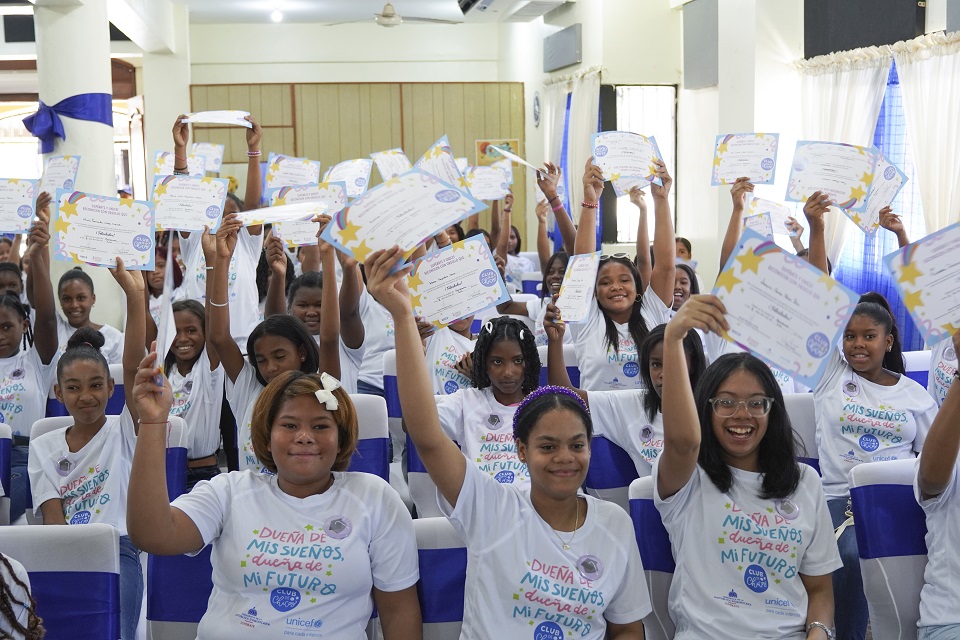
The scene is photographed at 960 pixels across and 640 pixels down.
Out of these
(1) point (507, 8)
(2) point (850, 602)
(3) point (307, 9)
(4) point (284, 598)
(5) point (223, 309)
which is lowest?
(2) point (850, 602)

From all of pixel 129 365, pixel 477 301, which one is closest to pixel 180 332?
pixel 129 365

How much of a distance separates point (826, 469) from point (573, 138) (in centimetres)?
650

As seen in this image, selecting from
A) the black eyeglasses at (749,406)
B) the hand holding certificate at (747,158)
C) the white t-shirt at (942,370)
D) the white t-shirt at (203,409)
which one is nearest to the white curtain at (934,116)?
the hand holding certificate at (747,158)

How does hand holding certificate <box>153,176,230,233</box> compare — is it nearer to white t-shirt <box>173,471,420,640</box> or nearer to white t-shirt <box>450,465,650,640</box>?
white t-shirt <box>173,471,420,640</box>

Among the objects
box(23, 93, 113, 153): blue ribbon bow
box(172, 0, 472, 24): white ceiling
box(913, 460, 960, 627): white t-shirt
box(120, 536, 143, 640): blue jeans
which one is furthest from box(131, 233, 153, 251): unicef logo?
box(172, 0, 472, 24): white ceiling

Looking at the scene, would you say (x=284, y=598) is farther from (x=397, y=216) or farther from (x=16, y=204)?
(x=16, y=204)

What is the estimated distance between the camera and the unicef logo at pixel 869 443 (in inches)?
116

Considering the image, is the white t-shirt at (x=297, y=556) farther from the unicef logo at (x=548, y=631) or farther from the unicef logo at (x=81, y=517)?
the unicef logo at (x=81, y=517)

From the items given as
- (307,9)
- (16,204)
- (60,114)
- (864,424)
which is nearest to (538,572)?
(864,424)

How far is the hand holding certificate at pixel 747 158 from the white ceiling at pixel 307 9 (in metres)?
6.68

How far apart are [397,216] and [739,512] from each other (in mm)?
938

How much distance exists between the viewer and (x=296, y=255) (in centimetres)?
631

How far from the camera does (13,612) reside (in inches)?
Answer: 66.1

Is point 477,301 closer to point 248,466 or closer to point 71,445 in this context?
point 248,466
